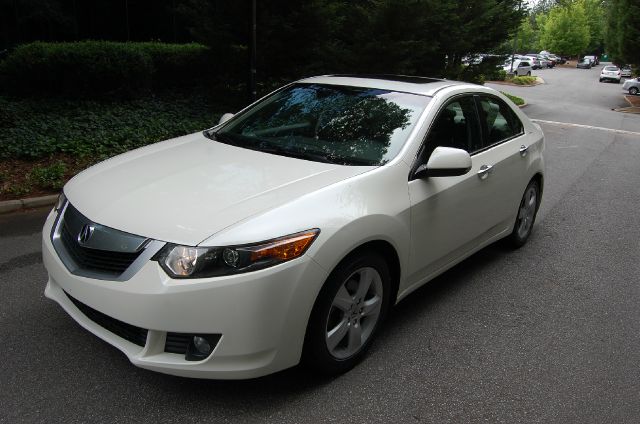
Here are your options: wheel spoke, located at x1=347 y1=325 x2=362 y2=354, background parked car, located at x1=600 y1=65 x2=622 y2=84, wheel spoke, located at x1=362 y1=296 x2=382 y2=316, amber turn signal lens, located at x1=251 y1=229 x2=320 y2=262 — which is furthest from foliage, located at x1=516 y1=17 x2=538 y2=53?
amber turn signal lens, located at x1=251 y1=229 x2=320 y2=262

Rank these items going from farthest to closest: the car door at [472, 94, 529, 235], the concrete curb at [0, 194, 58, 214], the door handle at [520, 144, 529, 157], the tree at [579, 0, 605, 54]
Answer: the tree at [579, 0, 605, 54], the concrete curb at [0, 194, 58, 214], the door handle at [520, 144, 529, 157], the car door at [472, 94, 529, 235]

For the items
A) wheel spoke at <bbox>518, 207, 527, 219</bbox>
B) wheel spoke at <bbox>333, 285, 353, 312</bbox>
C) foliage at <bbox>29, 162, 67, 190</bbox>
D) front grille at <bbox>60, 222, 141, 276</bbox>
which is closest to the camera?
front grille at <bbox>60, 222, 141, 276</bbox>

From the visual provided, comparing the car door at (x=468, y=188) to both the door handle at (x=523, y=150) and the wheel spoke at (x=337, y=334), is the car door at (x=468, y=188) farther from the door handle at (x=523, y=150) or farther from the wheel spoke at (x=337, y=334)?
the wheel spoke at (x=337, y=334)

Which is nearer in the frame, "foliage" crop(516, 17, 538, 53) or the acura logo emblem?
the acura logo emblem

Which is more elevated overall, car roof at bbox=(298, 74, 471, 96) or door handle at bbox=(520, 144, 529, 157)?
car roof at bbox=(298, 74, 471, 96)

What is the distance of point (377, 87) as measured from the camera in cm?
413

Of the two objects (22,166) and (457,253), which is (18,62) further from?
(457,253)

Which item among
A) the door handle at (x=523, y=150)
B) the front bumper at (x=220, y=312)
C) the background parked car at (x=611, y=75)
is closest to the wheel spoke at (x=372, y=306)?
the front bumper at (x=220, y=312)

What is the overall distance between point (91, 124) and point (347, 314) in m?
7.05

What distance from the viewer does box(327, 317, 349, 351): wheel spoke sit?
2.99m

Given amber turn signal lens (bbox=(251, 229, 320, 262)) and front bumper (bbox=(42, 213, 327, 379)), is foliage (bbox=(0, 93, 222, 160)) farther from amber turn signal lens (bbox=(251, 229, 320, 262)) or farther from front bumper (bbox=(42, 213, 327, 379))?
amber turn signal lens (bbox=(251, 229, 320, 262))

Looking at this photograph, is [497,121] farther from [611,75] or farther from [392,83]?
[611,75]

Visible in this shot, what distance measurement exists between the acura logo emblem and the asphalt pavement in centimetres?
74

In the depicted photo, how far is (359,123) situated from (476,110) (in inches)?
43.3
